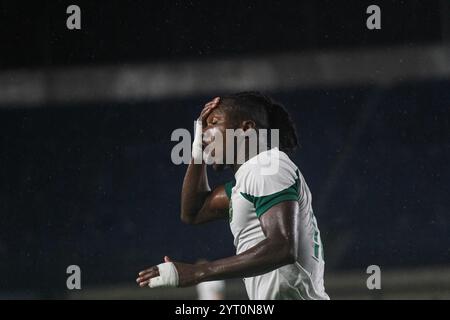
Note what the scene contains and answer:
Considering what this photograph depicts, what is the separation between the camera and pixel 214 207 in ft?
8.20

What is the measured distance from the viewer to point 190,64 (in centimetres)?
427

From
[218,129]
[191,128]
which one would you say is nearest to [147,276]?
[218,129]

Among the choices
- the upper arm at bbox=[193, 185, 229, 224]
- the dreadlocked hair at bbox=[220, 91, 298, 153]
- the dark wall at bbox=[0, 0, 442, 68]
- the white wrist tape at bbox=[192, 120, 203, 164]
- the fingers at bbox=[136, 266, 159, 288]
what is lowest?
the fingers at bbox=[136, 266, 159, 288]

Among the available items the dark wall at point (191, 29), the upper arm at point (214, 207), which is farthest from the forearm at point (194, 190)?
the dark wall at point (191, 29)

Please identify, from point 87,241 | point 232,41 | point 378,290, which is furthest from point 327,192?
point 87,241

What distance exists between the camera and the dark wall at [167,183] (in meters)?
4.01

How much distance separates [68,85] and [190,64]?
0.65 meters

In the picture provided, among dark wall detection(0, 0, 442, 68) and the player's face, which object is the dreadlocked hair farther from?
dark wall detection(0, 0, 442, 68)

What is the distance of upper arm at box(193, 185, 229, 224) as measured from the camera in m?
2.48

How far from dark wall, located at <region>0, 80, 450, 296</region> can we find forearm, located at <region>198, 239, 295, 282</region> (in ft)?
6.82

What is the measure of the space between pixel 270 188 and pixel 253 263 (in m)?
0.19

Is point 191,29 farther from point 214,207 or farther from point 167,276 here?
point 167,276

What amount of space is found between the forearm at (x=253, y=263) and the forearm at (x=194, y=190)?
55 cm

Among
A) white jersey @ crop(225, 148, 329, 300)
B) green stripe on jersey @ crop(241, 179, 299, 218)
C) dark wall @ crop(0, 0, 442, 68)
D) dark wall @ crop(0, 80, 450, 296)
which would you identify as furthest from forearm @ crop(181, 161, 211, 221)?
dark wall @ crop(0, 0, 442, 68)
